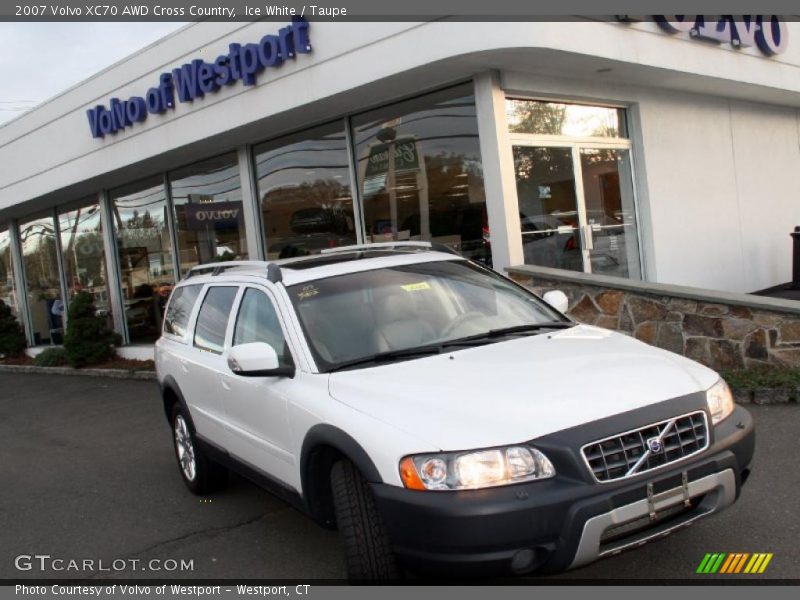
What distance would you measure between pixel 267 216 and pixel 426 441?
9.38 metres

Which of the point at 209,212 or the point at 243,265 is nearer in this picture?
the point at 243,265

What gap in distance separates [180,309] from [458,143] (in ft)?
15.2

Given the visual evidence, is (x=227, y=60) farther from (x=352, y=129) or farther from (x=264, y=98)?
(x=352, y=129)

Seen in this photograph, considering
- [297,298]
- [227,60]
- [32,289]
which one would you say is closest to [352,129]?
[227,60]

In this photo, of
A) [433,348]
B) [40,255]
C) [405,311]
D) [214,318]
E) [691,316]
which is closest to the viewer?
[433,348]

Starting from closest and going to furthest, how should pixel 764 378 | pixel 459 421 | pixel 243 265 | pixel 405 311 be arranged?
pixel 459 421 < pixel 405 311 < pixel 243 265 < pixel 764 378

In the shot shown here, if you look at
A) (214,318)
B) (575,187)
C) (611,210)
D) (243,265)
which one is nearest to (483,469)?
(214,318)

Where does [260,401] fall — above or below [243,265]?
below

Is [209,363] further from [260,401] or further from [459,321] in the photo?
[459,321]

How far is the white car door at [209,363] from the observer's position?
5199mm

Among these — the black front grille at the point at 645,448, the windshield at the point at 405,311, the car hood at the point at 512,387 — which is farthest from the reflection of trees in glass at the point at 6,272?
the black front grille at the point at 645,448

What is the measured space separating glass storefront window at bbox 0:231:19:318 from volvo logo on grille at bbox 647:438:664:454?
2007 cm

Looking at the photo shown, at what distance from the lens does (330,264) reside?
499cm

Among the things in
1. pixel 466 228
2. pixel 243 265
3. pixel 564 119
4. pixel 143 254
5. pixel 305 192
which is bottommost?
pixel 243 265
